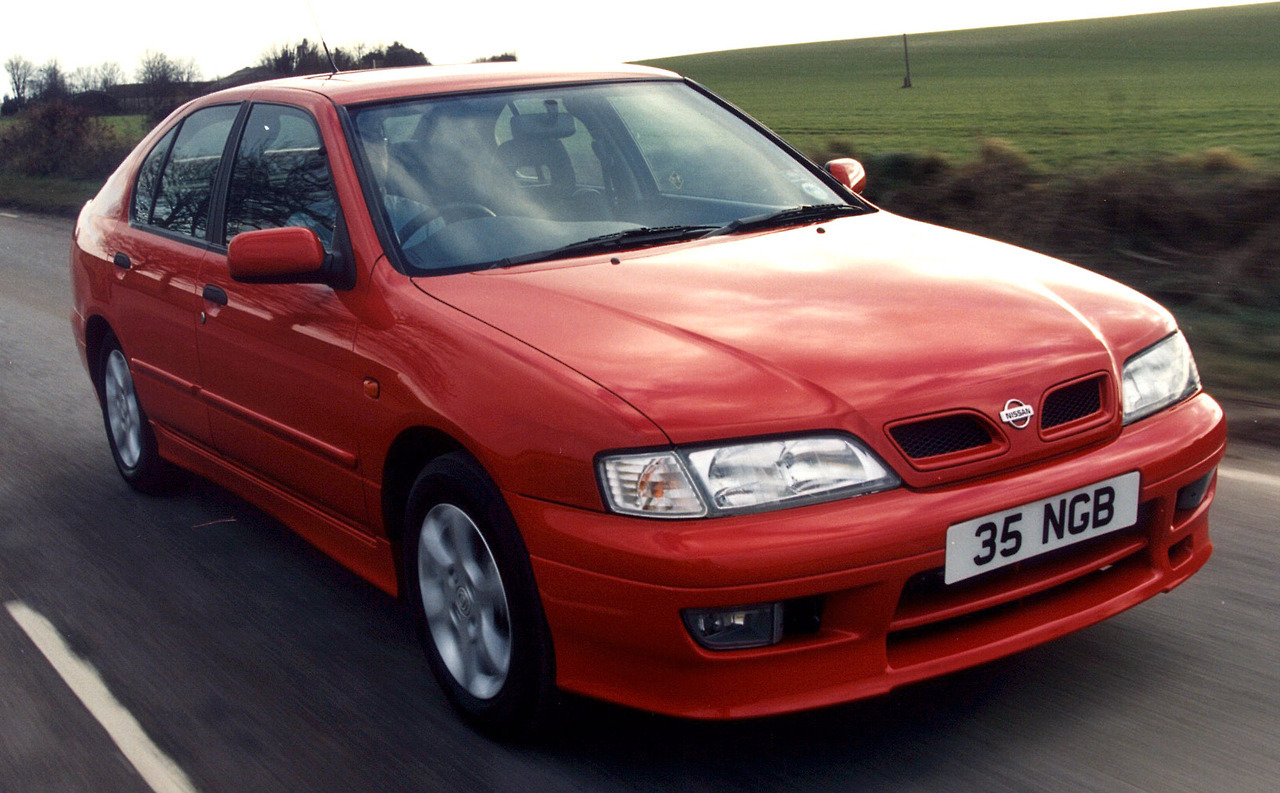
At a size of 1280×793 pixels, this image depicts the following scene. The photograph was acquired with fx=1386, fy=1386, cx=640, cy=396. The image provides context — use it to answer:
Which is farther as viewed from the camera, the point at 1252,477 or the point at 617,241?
the point at 1252,477

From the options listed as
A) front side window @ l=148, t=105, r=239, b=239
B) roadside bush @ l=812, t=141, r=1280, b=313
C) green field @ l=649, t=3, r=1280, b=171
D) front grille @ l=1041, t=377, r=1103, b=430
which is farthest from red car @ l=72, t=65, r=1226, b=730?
green field @ l=649, t=3, r=1280, b=171

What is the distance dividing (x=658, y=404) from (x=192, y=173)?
114 inches

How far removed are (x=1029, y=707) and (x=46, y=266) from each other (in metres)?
12.3

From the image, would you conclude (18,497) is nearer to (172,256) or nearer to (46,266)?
(172,256)

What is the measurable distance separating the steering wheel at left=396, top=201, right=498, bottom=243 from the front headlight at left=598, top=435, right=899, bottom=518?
48.3 inches

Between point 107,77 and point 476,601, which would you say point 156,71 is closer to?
point 107,77

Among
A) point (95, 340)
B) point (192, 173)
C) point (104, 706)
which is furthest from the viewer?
point (95, 340)

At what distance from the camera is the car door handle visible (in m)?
4.44

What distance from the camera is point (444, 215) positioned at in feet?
12.6

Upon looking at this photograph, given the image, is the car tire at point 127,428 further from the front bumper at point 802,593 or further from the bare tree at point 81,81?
the bare tree at point 81,81

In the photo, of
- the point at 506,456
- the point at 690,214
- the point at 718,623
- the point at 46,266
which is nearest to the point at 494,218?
the point at 690,214

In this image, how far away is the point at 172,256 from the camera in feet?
16.2

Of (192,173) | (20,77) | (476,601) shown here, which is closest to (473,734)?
(476,601)

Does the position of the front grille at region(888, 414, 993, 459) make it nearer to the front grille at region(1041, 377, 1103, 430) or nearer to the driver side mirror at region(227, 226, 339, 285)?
the front grille at region(1041, 377, 1103, 430)
